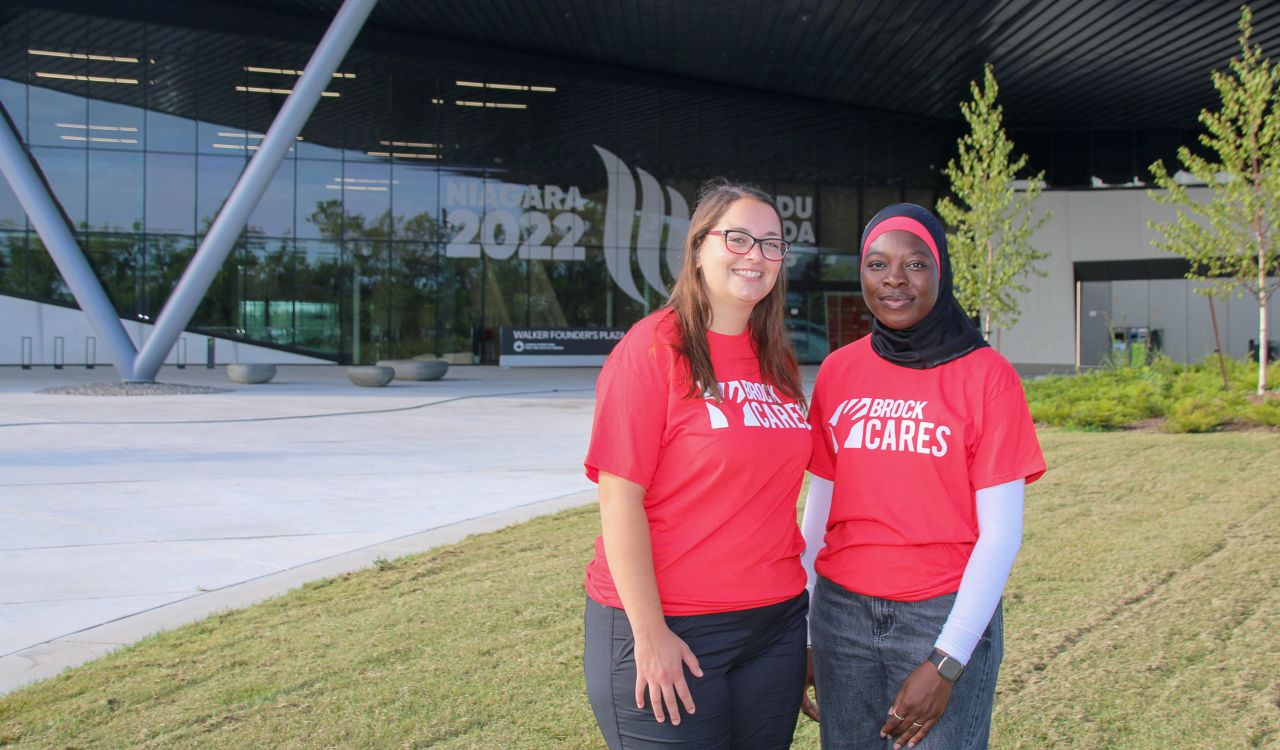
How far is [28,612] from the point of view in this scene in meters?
5.60

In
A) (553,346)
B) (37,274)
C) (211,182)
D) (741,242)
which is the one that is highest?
(211,182)

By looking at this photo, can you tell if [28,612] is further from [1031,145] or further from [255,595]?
[1031,145]

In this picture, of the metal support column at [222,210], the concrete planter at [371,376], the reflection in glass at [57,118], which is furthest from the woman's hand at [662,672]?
the reflection in glass at [57,118]

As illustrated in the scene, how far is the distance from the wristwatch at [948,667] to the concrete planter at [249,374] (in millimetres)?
21747

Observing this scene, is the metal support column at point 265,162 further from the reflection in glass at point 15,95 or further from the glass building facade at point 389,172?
the reflection in glass at point 15,95

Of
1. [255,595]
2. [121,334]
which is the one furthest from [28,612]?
[121,334]

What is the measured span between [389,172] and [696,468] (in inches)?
1217

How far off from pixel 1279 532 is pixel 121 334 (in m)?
19.0

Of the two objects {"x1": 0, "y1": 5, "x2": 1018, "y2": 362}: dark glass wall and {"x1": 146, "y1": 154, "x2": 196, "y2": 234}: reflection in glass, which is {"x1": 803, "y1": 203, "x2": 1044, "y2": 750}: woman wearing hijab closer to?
{"x1": 0, "y1": 5, "x2": 1018, "y2": 362}: dark glass wall

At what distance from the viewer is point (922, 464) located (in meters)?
2.41

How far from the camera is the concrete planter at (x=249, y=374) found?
2228 centimetres

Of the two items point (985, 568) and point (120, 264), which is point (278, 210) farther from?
point (985, 568)

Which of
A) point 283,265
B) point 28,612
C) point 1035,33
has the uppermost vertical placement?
point 1035,33

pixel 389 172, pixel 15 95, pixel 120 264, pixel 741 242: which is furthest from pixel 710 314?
pixel 15 95
